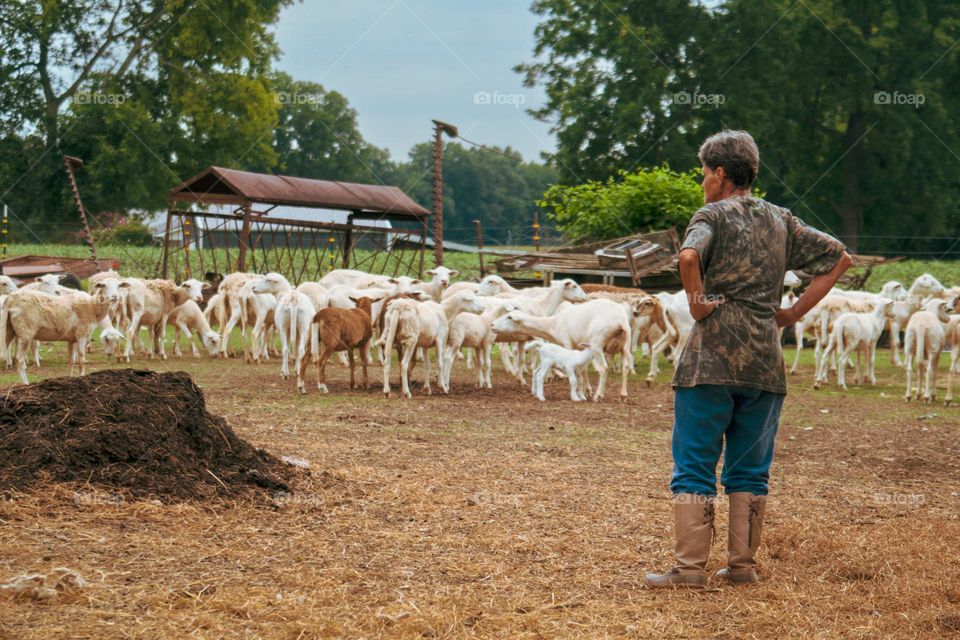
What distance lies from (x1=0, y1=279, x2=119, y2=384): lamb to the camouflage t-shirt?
35.0 ft

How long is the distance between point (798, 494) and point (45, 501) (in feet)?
17.3

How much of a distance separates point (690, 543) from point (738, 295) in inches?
48.5

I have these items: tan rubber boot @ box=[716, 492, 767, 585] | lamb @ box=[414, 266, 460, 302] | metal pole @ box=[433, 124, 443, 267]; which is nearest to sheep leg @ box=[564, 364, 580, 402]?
lamb @ box=[414, 266, 460, 302]

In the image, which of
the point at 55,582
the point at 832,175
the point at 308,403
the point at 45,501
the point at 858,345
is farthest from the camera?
the point at 832,175

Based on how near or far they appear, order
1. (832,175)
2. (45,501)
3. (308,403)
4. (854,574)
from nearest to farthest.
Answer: (854,574)
(45,501)
(308,403)
(832,175)

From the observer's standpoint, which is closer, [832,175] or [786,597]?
[786,597]

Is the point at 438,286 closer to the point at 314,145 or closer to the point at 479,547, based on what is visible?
the point at 479,547

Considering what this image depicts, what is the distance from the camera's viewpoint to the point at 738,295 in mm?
5176

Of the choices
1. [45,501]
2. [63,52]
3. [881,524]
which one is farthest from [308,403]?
[63,52]

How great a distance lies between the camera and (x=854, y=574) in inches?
222

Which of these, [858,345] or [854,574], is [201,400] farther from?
[858,345]

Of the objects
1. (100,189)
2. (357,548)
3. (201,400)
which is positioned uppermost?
(100,189)

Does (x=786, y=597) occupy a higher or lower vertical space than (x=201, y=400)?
lower

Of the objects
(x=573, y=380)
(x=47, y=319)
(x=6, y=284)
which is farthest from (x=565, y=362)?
(x=6, y=284)
